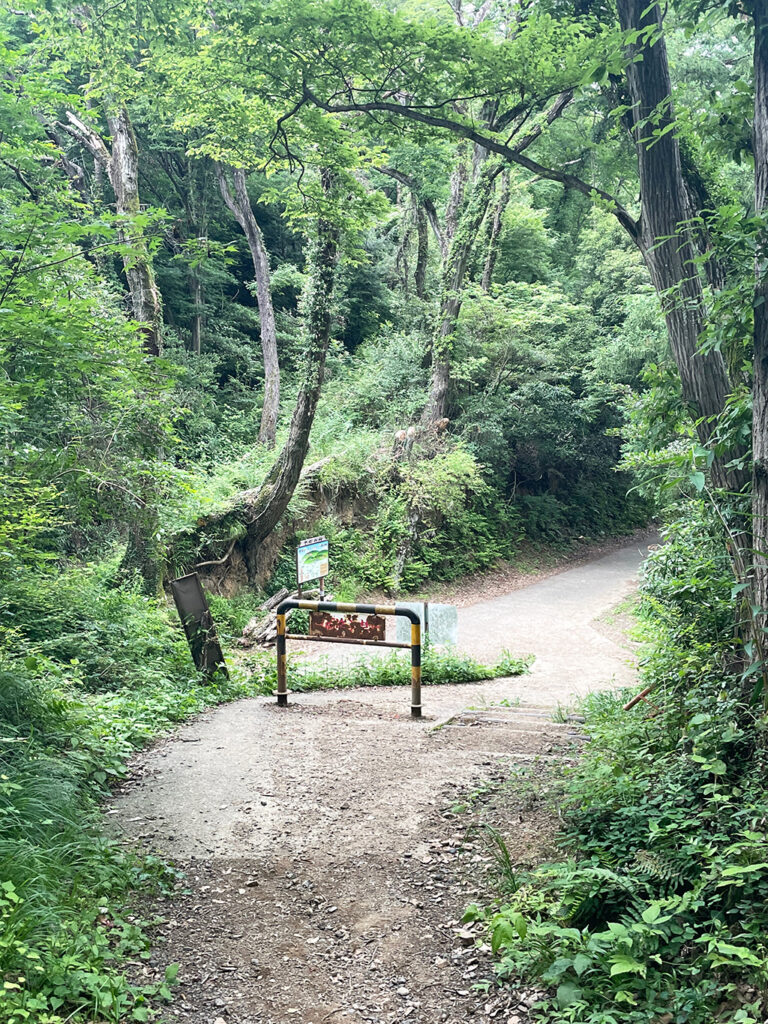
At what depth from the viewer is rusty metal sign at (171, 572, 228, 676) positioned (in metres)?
8.49

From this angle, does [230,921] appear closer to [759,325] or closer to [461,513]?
[759,325]

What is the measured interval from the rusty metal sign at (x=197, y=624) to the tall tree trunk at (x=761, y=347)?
20.2ft

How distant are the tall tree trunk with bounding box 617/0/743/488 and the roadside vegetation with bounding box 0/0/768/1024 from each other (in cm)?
2

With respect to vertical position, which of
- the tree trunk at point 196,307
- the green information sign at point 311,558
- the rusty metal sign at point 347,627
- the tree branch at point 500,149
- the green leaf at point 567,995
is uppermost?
the tree trunk at point 196,307

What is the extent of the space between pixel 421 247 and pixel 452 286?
5282 millimetres

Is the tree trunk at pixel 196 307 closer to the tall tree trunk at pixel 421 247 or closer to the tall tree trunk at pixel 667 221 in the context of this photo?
the tall tree trunk at pixel 421 247

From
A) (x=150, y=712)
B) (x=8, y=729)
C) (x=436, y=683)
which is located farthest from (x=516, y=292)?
(x=8, y=729)

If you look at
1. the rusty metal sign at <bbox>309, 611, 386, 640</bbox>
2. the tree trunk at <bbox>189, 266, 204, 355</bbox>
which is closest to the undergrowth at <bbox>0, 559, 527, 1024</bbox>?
the rusty metal sign at <bbox>309, 611, 386, 640</bbox>

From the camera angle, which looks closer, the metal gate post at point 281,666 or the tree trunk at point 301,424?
the metal gate post at point 281,666

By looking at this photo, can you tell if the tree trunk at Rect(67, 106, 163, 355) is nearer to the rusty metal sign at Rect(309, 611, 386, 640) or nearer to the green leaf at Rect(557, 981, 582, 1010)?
the rusty metal sign at Rect(309, 611, 386, 640)

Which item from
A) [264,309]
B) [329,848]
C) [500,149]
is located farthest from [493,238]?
[329,848]

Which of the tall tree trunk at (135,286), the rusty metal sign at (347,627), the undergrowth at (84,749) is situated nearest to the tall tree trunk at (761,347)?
the undergrowth at (84,749)

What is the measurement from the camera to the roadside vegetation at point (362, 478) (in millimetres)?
3207

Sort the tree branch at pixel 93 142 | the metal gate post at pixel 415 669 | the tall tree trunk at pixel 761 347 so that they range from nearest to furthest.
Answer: the tall tree trunk at pixel 761 347 → the metal gate post at pixel 415 669 → the tree branch at pixel 93 142
